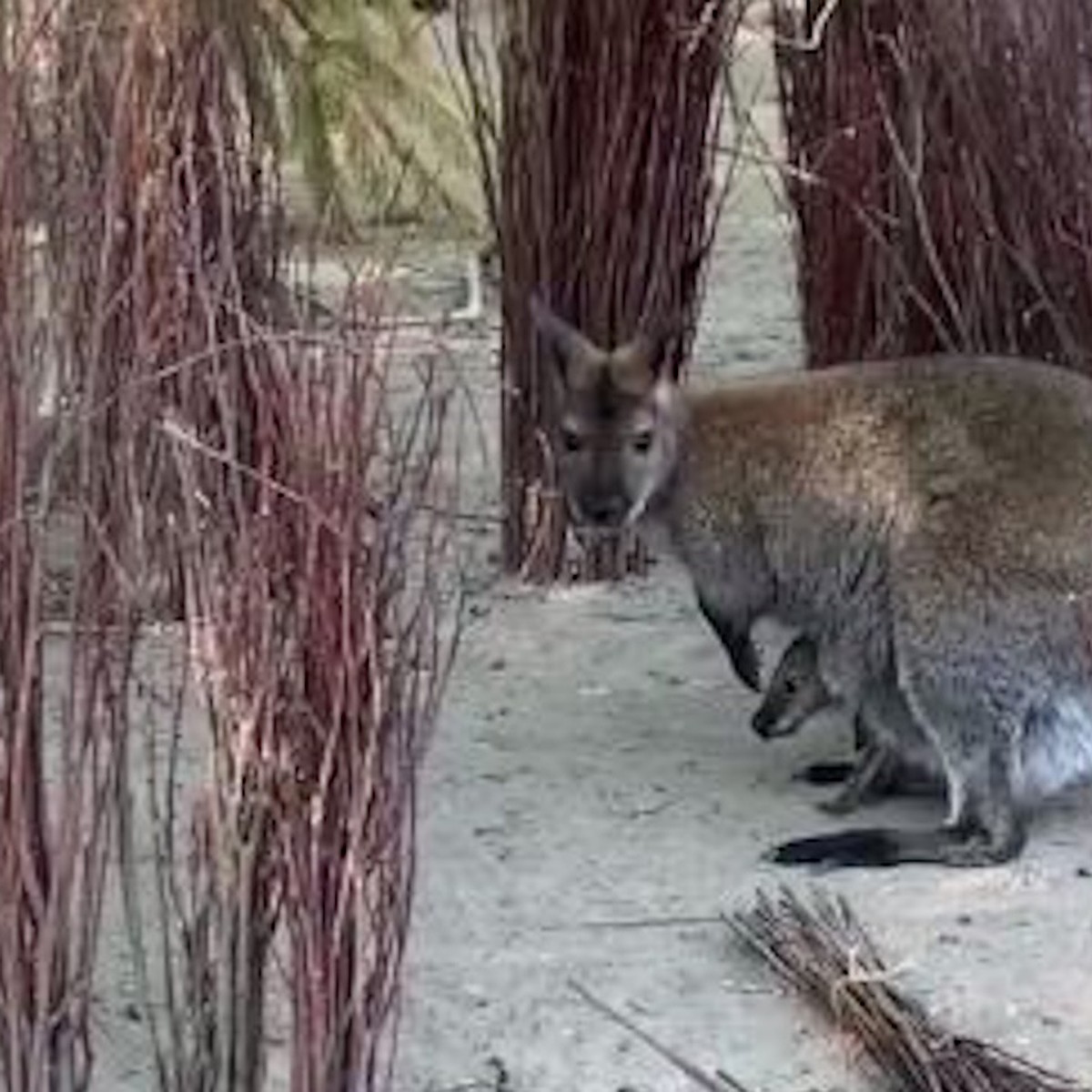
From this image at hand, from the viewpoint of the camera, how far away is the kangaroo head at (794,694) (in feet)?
15.9

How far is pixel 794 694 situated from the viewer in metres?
4.88

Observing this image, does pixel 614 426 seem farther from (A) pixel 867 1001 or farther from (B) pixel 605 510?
(A) pixel 867 1001

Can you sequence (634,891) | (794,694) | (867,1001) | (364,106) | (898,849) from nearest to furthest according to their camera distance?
(867,1001) → (634,891) → (898,849) → (794,694) → (364,106)

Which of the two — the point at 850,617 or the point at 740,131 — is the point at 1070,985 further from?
the point at 740,131

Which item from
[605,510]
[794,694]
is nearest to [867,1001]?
[794,694]

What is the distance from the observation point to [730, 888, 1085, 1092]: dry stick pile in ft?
12.3

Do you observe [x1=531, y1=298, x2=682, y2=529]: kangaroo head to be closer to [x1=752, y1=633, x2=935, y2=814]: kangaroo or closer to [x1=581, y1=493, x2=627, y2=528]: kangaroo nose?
[x1=581, y1=493, x2=627, y2=528]: kangaroo nose

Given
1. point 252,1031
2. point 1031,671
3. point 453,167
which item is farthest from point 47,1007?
point 453,167

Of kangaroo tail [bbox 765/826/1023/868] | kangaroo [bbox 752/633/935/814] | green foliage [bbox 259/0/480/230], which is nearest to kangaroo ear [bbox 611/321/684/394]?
kangaroo [bbox 752/633/935/814]

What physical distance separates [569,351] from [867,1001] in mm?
1460

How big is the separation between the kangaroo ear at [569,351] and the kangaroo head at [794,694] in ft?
1.65

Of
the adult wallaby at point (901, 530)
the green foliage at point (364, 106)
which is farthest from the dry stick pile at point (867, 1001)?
the green foliage at point (364, 106)

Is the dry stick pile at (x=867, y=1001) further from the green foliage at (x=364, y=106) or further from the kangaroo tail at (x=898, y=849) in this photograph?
the green foliage at (x=364, y=106)

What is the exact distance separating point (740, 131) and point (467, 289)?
2149 mm
